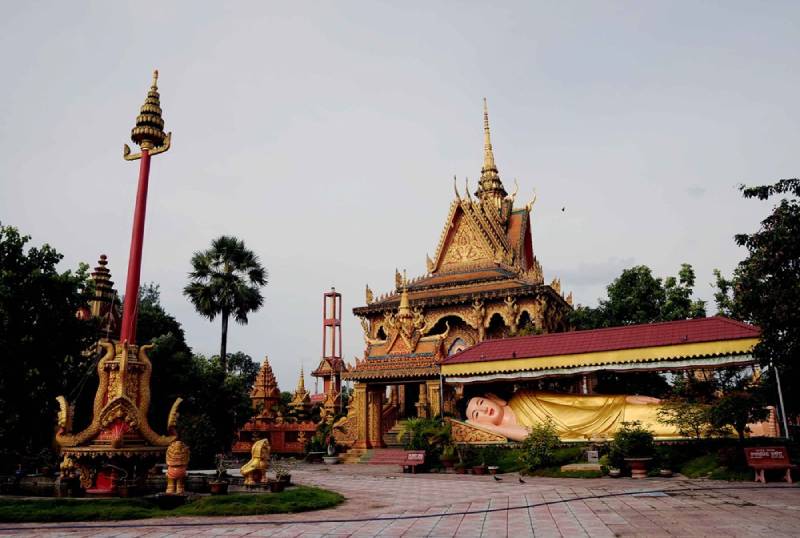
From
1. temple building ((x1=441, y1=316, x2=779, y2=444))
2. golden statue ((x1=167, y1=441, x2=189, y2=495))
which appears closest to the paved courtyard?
golden statue ((x1=167, y1=441, x2=189, y2=495))

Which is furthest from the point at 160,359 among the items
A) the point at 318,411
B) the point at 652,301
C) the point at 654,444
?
the point at 652,301

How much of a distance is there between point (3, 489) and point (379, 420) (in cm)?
1260

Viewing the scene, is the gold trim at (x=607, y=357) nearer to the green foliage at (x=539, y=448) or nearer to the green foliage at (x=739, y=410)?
the green foliage at (x=739, y=410)

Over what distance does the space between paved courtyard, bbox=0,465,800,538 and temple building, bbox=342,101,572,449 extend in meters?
8.97

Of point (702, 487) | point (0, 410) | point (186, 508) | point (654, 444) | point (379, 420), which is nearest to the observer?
point (186, 508)

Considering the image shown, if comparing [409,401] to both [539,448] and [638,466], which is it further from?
[638,466]

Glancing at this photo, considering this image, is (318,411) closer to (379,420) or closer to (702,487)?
(379,420)

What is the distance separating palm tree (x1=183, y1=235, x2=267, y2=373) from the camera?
27.7m

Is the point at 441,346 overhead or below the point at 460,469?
overhead

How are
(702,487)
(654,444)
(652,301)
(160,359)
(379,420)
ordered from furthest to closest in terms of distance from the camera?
(652,301) → (379,420) → (160,359) → (654,444) → (702,487)

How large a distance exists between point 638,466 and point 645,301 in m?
14.8

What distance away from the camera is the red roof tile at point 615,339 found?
16406 millimetres

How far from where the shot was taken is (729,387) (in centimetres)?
1806

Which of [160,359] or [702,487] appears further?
[160,359]
